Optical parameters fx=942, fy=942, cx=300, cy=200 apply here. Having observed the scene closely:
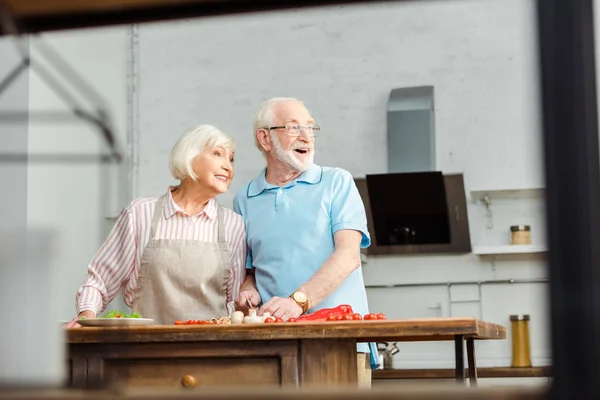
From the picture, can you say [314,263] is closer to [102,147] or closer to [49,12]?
[49,12]

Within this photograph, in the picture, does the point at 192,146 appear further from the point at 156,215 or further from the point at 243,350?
the point at 243,350

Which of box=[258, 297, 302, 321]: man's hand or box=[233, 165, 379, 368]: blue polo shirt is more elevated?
box=[233, 165, 379, 368]: blue polo shirt

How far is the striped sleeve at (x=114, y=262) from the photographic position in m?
3.17

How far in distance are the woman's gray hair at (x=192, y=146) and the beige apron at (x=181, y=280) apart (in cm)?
20

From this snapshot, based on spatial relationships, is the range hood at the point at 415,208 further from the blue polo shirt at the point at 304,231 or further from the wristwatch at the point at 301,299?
the wristwatch at the point at 301,299

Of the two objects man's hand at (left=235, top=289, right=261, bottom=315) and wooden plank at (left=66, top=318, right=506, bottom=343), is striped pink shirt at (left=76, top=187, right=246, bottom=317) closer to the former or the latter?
man's hand at (left=235, top=289, right=261, bottom=315)

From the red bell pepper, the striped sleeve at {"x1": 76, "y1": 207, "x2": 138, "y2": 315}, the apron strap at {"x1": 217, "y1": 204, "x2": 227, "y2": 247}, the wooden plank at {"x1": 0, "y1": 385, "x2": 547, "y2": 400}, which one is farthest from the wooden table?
the wooden plank at {"x1": 0, "y1": 385, "x2": 547, "y2": 400}

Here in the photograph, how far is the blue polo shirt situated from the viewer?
10.3ft

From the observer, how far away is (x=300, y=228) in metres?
3.16

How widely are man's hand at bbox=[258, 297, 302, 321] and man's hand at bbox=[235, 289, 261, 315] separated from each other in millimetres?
285

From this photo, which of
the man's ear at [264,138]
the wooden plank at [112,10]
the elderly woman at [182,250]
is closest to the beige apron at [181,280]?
the elderly woman at [182,250]

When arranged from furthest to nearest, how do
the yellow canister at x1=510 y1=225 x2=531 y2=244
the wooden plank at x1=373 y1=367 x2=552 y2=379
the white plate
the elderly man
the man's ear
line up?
the yellow canister at x1=510 y1=225 x2=531 y2=244, the wooden plank at x1=373 y1=367 x2=552 y2=379, the man's ear, the elderly man, the white plate

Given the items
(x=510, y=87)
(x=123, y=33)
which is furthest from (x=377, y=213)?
(x=123, y=33)

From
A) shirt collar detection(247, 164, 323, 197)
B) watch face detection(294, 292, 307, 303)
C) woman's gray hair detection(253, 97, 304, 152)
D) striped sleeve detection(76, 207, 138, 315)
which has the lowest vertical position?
watch face detection(294, 292, 307, 303)
